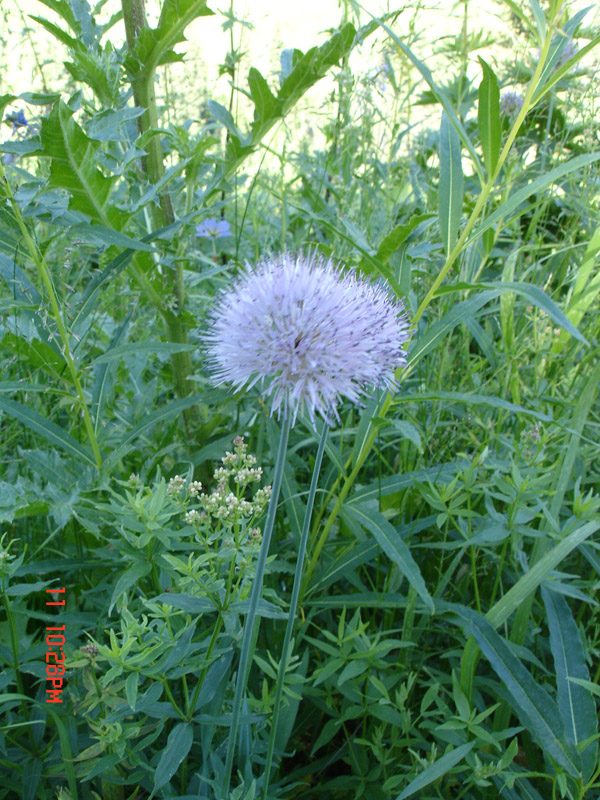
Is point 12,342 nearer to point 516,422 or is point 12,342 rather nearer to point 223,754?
point 223,754

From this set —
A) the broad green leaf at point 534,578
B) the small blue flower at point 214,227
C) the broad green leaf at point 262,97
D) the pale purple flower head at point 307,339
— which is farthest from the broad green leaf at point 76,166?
the broad green leaf at point 534,578

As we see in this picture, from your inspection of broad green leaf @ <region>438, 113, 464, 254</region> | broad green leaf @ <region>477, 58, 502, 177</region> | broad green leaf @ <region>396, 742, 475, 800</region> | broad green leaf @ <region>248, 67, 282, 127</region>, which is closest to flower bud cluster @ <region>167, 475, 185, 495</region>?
broad green leaf @ <region>396, 742, 475, 800</region>

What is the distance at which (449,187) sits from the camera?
1494 millimetres

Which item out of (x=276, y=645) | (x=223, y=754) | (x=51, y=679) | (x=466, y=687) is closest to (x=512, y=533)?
(x=466, y=687)

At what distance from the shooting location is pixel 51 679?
1.36 metres

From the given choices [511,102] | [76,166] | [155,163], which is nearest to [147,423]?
[76,166]

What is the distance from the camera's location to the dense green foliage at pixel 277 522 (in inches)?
48.0

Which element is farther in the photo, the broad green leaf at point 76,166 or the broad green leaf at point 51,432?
the broad green leaf at point 51,432

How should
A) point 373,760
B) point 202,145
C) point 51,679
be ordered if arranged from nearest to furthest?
1. point 51,679
2. point 373,760
3. point 202,145

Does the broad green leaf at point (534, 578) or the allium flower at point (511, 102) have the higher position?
the allium flower at point (511, 102)

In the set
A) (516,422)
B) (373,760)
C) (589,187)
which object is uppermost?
(589,187)

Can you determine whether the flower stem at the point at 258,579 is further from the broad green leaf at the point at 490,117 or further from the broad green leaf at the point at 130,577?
the broad green leaf at the point at 490,117

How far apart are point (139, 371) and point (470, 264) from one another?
1.09 meters

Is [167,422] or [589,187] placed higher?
[589,187]
